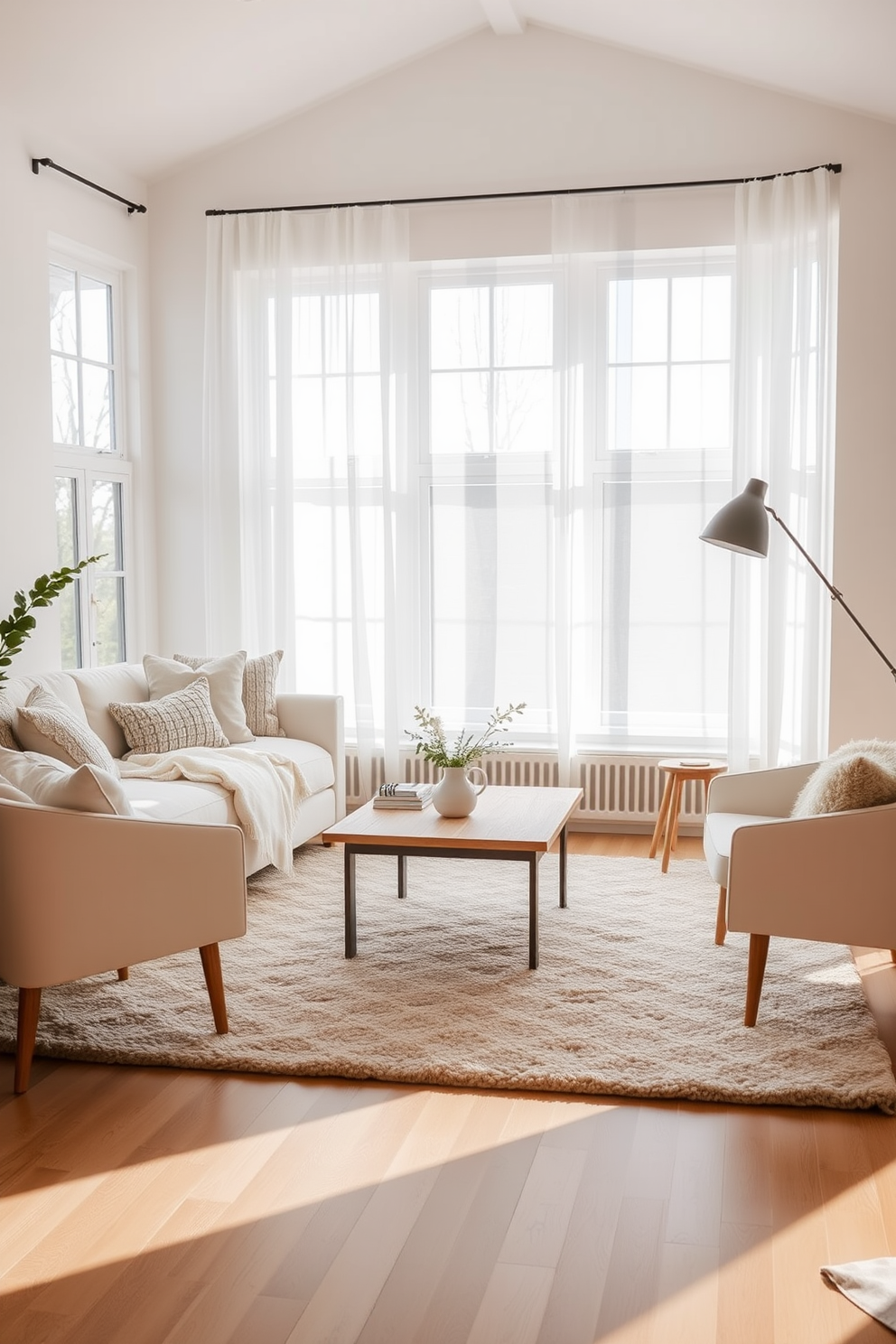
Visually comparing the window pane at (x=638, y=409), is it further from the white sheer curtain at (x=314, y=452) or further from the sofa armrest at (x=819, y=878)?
the sofa armrest at (x=819, y=878)

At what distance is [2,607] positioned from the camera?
16.2 feet

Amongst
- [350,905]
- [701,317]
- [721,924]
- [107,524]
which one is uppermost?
[701,317]

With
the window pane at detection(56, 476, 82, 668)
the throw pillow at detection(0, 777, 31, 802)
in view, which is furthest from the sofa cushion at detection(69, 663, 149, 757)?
the throw pillow at detection(0, 777, 31, 802)

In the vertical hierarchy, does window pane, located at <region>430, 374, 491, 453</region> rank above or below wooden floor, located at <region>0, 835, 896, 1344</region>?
above

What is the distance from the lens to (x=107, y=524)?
19.8 ft

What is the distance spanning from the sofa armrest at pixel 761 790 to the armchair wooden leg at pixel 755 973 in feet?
2.99

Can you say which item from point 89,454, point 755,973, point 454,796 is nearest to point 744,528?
point 454,796

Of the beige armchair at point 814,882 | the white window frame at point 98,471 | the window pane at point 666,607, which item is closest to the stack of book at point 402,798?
the beige armchair at point 814,882

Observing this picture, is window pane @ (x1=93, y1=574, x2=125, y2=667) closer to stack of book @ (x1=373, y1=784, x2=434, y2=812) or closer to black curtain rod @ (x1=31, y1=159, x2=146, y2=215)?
black curtain rod @ (x1=31, y1=159, x2=146, y2=215)

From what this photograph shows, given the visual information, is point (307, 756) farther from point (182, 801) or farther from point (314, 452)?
point (314, 452)

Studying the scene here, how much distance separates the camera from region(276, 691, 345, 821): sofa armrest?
551cm

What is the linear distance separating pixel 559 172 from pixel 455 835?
3.47 meters

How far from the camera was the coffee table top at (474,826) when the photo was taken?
12.5 ft

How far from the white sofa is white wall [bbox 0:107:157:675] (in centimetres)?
41
